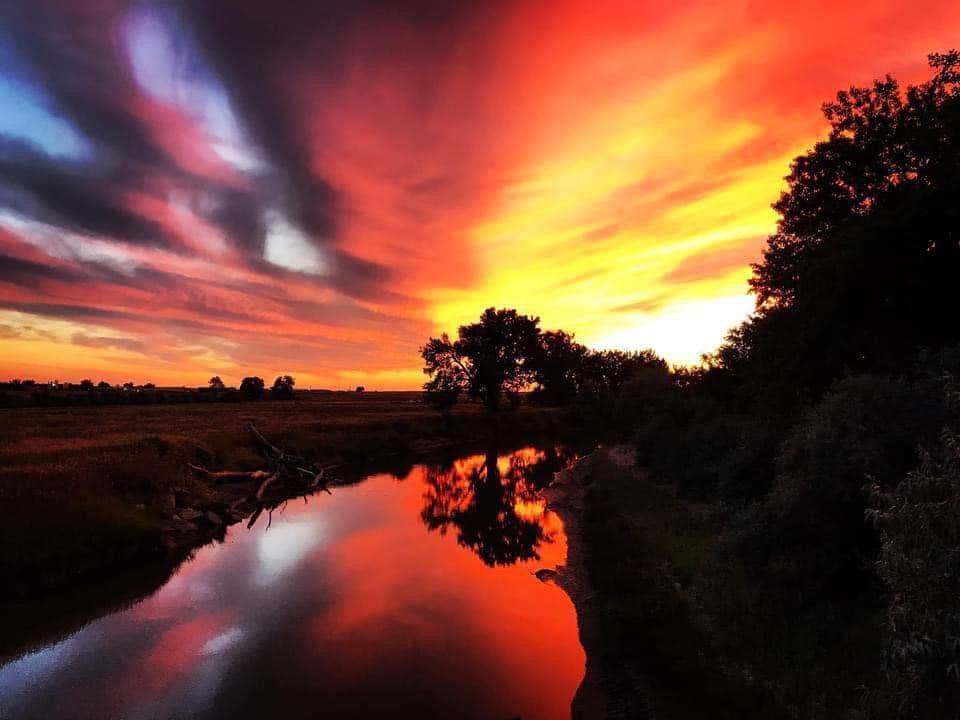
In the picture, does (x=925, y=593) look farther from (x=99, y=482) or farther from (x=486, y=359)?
(x=486, y=359)

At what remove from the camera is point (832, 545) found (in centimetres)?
1138

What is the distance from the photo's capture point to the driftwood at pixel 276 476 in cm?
3095

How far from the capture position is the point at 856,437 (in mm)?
10844

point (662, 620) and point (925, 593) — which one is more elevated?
point (925, 593)

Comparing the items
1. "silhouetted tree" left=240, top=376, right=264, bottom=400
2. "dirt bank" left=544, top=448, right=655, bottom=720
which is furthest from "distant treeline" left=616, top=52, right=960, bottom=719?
"silhouetted tree" left=240, top=376, right=264, bottom=400

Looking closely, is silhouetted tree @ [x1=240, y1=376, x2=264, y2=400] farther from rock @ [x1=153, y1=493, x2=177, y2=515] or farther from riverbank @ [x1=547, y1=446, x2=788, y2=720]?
riverbank @ [x1=547, y1=446, x2=788, y2=720]

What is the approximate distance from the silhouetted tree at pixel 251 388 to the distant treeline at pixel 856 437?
9304cm

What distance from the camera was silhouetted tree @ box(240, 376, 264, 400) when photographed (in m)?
107

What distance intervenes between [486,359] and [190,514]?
54627mm

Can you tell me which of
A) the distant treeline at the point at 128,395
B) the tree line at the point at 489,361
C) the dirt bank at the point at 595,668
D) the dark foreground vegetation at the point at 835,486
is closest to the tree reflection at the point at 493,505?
the dirt bank at the point at 595,668

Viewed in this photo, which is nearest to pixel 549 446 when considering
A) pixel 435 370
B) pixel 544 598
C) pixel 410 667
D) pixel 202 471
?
pixel 435 370

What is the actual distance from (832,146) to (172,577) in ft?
112

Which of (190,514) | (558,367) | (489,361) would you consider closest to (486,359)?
(489,361)

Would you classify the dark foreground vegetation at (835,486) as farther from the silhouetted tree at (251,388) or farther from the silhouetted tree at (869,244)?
the silhouetted tree at (251,388)
